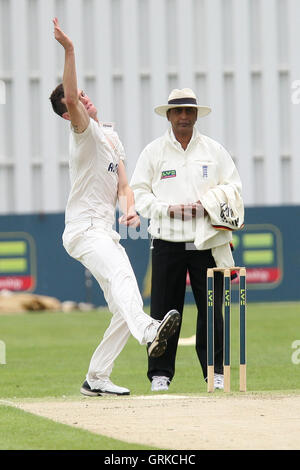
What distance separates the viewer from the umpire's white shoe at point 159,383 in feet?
28.4

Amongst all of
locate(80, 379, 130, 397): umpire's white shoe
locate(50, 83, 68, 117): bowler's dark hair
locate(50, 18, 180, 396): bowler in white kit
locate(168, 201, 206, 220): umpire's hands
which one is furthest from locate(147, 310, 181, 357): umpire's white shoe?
locate(50, 83, 68, 117): bowler's dark hair

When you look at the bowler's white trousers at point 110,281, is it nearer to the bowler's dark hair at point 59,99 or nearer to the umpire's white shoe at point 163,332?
the umpire's white shoe at point 163,332

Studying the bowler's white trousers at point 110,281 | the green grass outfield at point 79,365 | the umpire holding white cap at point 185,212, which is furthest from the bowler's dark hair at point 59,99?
the green grass outfield at point 79,365

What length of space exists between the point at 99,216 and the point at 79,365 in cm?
416

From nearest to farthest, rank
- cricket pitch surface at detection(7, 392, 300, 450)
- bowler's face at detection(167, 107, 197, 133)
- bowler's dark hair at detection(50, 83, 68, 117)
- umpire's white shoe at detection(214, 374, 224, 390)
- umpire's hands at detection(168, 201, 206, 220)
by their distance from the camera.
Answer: cricket pitch surface at detection(7, 392, 300, 450)
bowler's dark hair at detection(50, 83, 68, 117)
umpire's hands at detection(168, 201, 206, 220)
umpire's white shoe at detection(214, 374, 224, 390)
bowler's face at detection(167, 107, 197, 133)

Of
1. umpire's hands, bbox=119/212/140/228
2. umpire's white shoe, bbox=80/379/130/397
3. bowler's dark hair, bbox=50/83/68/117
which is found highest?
bowler's dark hair, bbox=50/83/68/117

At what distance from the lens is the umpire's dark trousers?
28.2ft

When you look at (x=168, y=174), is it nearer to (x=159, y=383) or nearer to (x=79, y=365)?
(x=159, y=383)

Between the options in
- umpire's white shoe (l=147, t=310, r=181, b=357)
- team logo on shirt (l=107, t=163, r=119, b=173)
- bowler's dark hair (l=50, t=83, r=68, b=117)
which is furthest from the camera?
team logo on shirt (l=107, t=163, r=119, b=173)

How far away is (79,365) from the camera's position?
11820 mm

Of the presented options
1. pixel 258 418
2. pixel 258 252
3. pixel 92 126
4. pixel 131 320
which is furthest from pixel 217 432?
pixel 258 252

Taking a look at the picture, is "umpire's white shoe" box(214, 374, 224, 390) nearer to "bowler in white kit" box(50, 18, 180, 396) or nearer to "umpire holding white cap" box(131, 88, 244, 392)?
"umpire holding white cap" box(131, 88, 244, 392)

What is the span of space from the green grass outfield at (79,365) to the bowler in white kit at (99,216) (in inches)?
25.4
